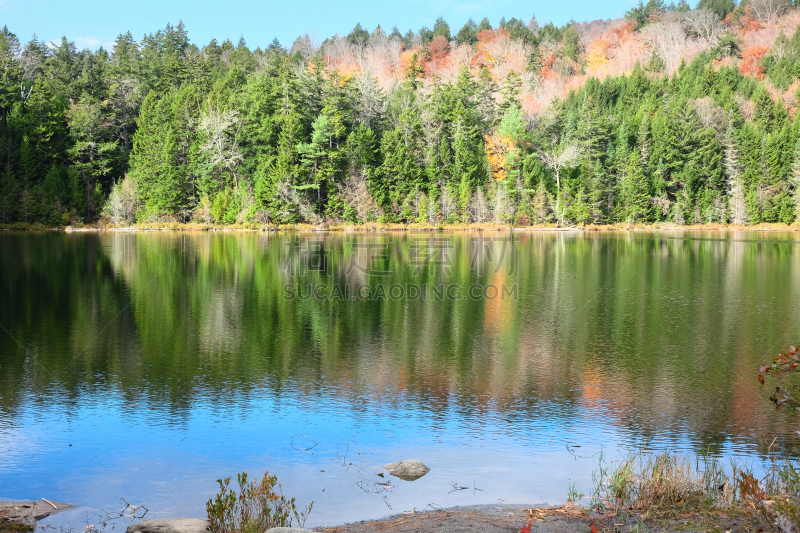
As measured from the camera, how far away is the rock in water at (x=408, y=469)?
27.7ft

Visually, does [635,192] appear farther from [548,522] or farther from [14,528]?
[14,528]

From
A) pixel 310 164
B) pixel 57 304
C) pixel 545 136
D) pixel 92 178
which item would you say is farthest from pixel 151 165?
pixel 57 304

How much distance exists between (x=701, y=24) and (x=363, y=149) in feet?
238

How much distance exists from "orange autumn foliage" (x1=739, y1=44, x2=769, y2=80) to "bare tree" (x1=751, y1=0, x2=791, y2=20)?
15.7 metres

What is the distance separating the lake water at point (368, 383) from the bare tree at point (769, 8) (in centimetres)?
10193

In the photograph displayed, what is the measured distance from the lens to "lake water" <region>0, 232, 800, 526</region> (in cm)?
859

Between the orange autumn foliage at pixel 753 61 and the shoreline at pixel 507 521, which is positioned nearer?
the shoreline at pixel 507 521

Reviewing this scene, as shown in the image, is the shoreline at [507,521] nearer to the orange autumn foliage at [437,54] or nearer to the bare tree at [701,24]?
the orange autumn foliage at [437,54]

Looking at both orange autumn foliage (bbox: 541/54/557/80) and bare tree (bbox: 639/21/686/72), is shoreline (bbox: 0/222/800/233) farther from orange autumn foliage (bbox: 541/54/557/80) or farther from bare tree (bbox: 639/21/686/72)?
orange autumn foliage (bbox: 541/54/557/80)

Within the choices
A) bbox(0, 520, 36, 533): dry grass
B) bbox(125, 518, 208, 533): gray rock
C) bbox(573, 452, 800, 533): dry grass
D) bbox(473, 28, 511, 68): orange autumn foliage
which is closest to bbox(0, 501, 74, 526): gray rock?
bbox(0, 520, 36, 533): dry grass

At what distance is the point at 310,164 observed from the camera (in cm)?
7200

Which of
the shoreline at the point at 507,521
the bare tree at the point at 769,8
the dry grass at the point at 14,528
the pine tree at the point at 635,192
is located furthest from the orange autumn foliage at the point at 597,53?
the dry grass at the point at 14,528

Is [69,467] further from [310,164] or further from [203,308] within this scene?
[310,164]

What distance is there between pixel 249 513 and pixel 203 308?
51.1 ft
